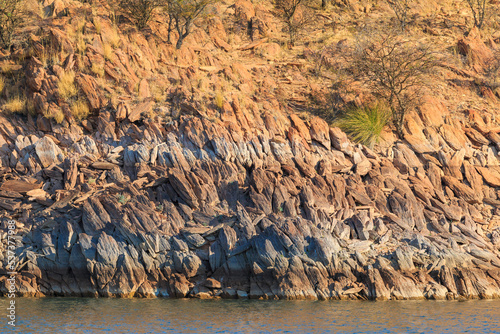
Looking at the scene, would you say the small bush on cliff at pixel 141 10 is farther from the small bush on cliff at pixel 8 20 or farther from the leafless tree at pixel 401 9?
the leafless tree at pixel 401 9

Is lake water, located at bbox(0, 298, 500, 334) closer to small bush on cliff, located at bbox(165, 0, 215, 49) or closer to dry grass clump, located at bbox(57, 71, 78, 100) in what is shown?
dry grass clump, located at bbox(57, 71, 78, 100)

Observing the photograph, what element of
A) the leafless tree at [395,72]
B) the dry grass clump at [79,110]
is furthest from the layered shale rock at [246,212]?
the leafless tree at [395,72]

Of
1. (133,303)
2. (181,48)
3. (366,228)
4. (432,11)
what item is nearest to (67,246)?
(133,303)

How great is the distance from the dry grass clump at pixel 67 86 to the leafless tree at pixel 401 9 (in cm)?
1639

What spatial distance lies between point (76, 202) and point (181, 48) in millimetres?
9508

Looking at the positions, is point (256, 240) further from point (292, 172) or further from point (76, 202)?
point (76, 202)

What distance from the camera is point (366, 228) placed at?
18.3 metres

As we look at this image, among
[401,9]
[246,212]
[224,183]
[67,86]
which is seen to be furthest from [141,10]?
[401,9]

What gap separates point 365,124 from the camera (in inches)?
877

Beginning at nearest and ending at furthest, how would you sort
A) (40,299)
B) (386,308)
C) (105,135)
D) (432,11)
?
(386,308) → (40,299) → (105,135) → (432,11)

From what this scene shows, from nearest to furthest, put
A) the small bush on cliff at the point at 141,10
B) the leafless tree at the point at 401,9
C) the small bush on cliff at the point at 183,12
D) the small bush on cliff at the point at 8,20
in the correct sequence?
the small bush on cliff at the point at 8,20 → the small bush on cliff at the point at 183,12 → the small bush on cliff at the point at 141,10 → the leafless tree at the point at 401,9

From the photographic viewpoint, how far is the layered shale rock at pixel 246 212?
16766 millimetres

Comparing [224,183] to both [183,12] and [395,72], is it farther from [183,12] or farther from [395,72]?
[183,12]

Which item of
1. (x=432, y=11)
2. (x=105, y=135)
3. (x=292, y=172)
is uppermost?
(x=432, y=11)
